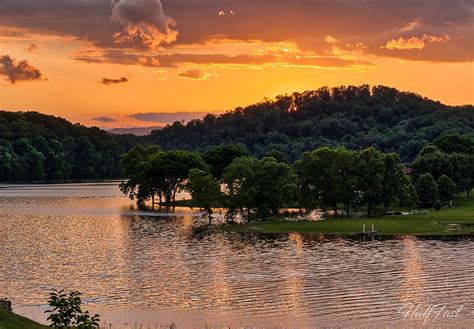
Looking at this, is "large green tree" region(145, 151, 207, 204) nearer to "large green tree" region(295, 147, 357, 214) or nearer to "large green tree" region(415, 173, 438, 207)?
"large green tree" region(295, 147, 357, 214)

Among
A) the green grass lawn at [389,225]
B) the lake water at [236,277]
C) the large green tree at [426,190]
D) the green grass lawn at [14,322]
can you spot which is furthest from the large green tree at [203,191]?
the green grass lawn at [14,322]

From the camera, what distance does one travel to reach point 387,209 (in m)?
139

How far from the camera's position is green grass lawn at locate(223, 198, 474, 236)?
348 ft

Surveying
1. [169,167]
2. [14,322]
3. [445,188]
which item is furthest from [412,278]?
[169,167]

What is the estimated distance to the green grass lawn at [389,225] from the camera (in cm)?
10612

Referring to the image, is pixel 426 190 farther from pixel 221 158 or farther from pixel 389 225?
pixel 221 158

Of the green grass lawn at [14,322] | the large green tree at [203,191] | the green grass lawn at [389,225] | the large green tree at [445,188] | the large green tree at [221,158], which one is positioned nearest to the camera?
the green grass lawn at [14,322]

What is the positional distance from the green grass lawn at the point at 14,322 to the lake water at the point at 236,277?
4.35m

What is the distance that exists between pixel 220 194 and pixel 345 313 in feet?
241

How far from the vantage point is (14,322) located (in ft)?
160

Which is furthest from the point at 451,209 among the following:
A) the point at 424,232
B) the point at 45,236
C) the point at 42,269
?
the point at 42,269

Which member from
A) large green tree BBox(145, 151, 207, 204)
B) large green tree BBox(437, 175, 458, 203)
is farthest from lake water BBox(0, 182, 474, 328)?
large green tree BBox(145, 151, 207, 204)

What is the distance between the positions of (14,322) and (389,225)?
7262cm

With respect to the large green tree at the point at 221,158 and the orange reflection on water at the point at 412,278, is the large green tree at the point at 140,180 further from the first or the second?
the orange reflection on water at the point at 412,278
